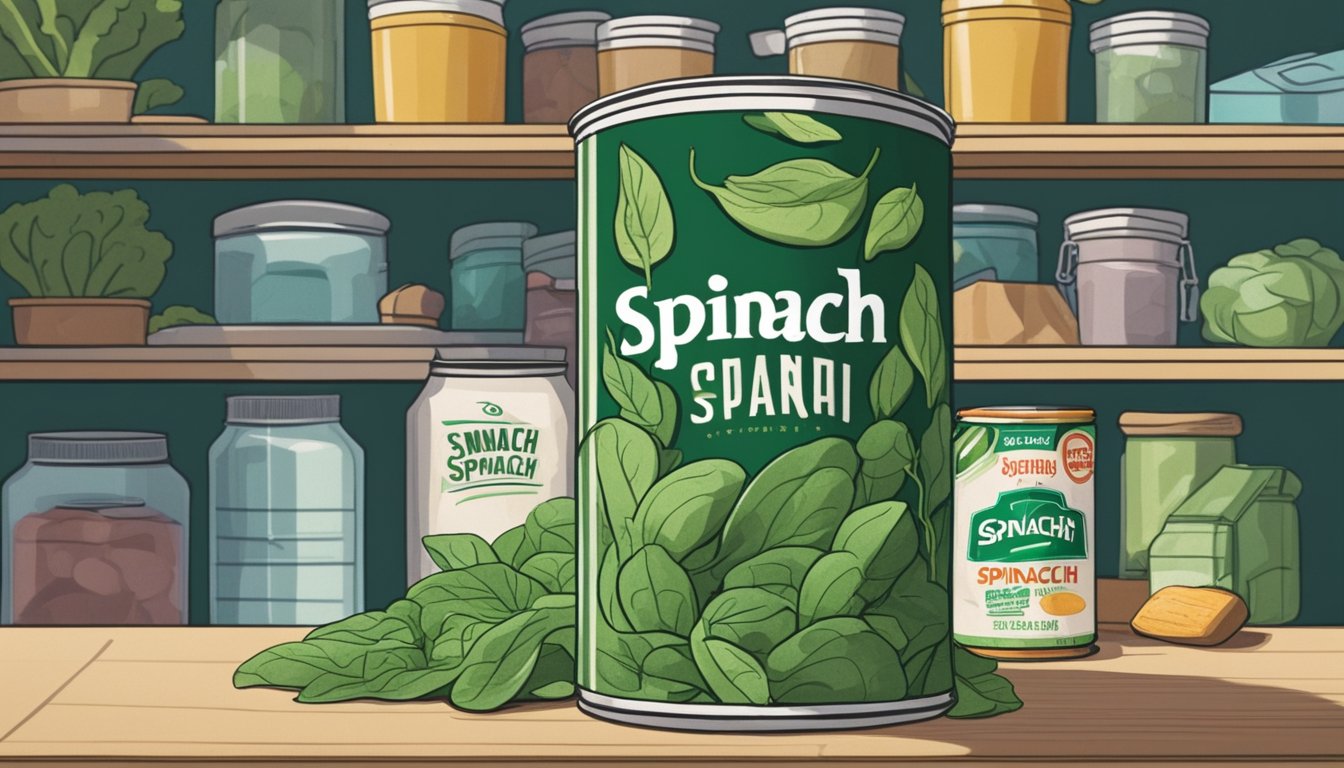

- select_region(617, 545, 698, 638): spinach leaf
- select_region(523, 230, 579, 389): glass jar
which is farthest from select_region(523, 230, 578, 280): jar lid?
select_region(617, 545, 698, 638): spinach leaf

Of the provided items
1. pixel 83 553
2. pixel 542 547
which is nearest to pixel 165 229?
pixel 83 553

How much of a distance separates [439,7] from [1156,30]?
0.64 metres

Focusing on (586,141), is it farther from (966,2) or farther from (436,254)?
(436,254)

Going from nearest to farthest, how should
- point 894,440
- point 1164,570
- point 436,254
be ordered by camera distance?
point 894,440
point 1164,570
point 436,254

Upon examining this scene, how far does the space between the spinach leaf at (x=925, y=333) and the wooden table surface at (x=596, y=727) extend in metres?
0.16

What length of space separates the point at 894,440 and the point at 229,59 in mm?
848

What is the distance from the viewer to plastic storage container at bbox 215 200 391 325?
3.95 feet

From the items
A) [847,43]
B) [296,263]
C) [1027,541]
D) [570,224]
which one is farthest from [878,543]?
[570,224]

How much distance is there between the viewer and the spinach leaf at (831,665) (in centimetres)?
56

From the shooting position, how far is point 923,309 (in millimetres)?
599

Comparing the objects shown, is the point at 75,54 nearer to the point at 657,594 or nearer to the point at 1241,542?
the point at 657,594

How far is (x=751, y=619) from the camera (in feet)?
1.86

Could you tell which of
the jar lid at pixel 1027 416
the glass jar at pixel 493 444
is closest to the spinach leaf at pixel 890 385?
the jar lid at pixel 1027 416

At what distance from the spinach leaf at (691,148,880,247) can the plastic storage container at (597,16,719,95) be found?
0.60 m
